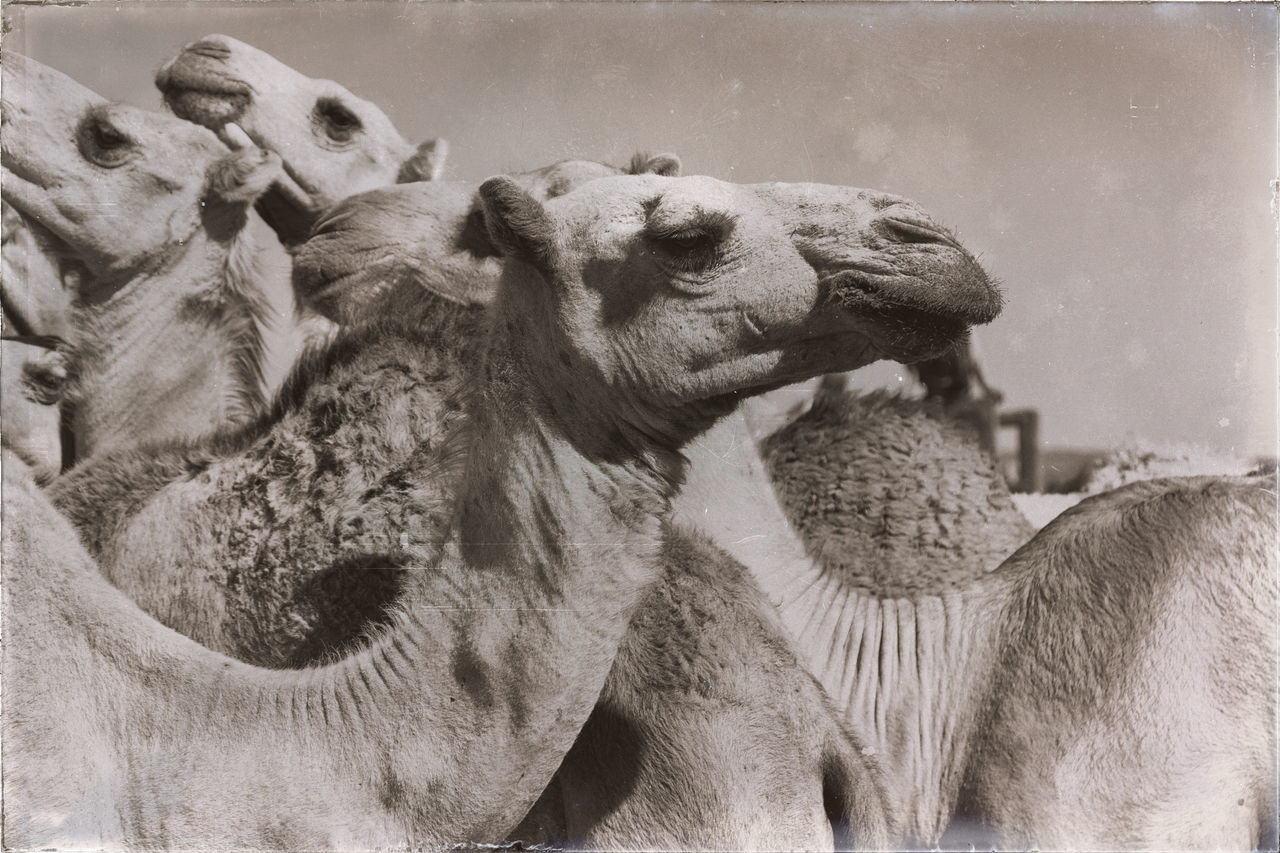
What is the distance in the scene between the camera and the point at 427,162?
2820 mm

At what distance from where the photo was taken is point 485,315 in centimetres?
246

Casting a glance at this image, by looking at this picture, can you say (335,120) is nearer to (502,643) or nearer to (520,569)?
(520,569)

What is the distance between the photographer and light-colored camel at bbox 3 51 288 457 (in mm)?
2771

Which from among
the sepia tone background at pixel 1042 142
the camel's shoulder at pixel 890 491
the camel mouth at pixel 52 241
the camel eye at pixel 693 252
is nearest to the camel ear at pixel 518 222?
the camel eye at pixel 693 252

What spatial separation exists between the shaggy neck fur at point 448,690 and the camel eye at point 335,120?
3.01ft

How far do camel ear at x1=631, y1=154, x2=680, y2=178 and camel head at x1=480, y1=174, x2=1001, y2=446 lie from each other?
36 cm

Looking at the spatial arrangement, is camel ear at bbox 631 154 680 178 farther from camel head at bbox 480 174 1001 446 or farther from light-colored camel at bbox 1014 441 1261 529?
light-colored camel at bbox 1014 441 1261 529

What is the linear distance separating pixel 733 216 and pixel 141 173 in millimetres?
1546

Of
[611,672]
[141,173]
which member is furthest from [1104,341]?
[141,173]

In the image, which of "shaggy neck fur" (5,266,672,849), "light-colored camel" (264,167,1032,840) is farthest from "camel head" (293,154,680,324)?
"shaggy neck fur" (5,266,672,849)

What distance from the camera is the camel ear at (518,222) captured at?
2141 mm

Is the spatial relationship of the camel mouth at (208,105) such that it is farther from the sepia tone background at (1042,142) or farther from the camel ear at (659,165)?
the camel ear at (659,165)

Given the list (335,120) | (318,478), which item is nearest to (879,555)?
(318,478)

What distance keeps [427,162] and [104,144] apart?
78 centimetres
